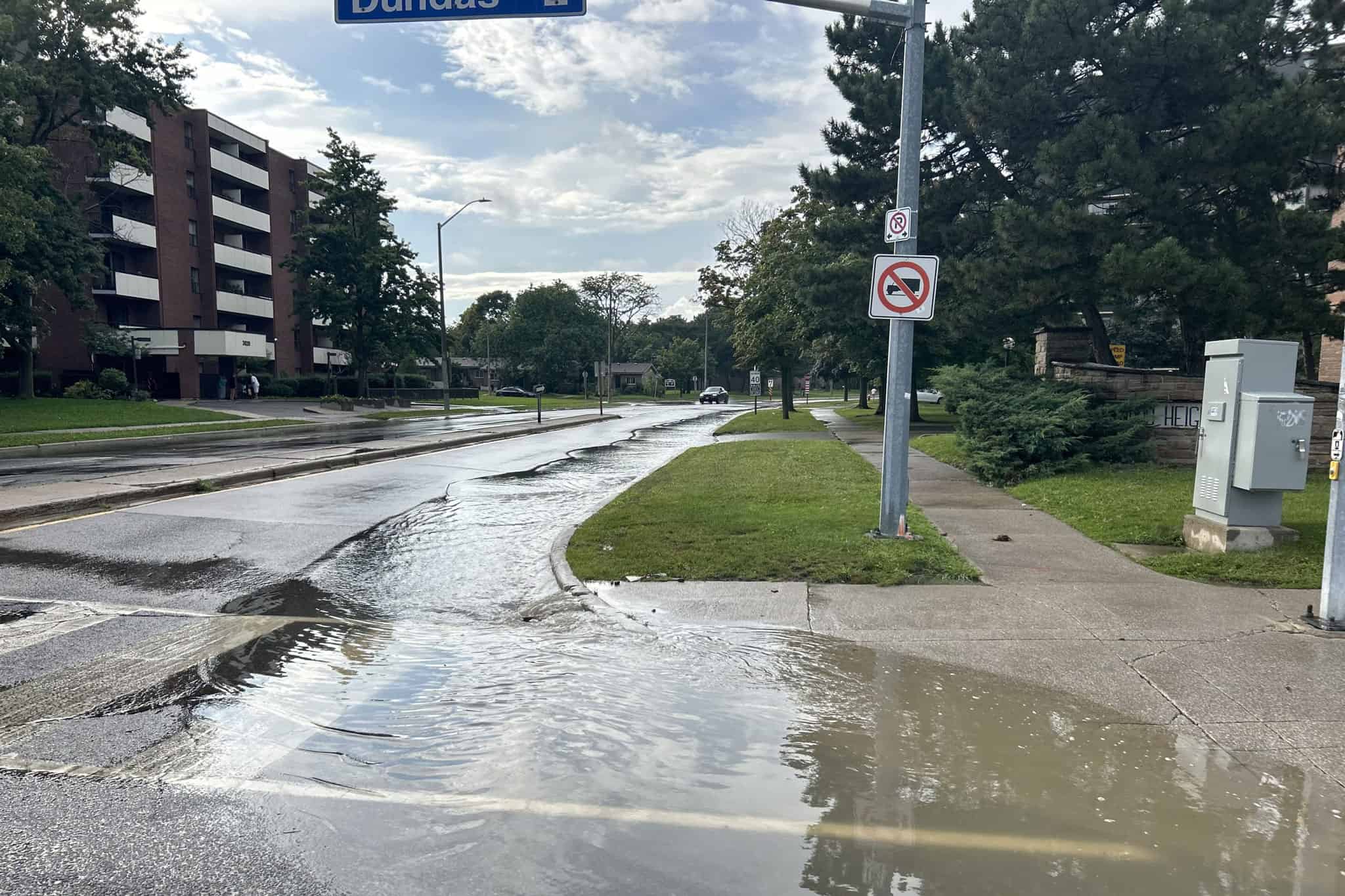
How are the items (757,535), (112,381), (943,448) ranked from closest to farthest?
(757,535) < (943,448) < (112,381)

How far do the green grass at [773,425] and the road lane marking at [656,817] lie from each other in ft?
75.9

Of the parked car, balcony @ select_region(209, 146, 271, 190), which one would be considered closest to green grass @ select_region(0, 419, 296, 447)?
balcony @ select_region(209, 146, 271, 190)

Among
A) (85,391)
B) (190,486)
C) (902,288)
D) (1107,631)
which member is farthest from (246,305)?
(1107,631)

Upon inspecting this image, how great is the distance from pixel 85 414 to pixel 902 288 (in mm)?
32104

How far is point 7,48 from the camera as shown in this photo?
3034 centimetres

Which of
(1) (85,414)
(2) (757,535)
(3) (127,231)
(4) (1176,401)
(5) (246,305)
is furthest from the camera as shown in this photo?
(5) (246,305)

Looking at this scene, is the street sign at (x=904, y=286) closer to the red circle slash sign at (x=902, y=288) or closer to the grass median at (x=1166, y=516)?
the red circle slash sign at (x=902, y=288)

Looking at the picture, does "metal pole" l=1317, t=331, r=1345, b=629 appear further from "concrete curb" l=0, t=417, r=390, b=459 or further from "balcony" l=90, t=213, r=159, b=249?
"balcony" l=90, t=213, r=159, b=249

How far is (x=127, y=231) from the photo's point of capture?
45344 mm

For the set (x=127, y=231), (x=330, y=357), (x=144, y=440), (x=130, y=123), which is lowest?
(x=144, y=440)

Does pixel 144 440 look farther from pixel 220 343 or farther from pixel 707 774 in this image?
pixel 220 343

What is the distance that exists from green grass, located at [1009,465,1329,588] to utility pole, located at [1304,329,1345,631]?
1.06 meters

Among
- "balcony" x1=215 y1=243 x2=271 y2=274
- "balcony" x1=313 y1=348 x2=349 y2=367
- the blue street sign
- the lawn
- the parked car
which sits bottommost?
the parked car

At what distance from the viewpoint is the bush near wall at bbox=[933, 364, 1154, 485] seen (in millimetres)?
12430
